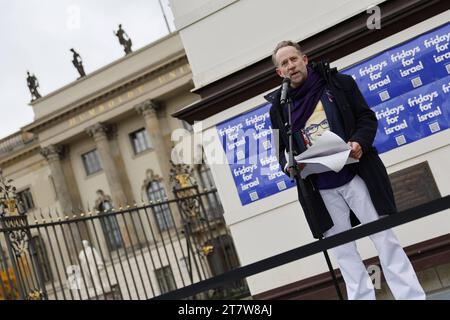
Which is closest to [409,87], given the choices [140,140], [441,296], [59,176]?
[441,296]

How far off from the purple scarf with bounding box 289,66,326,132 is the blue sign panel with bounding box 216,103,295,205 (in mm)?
2235

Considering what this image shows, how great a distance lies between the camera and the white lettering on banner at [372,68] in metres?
6.07

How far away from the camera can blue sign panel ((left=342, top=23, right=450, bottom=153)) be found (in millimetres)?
5875

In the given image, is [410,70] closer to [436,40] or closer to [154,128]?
[436,40]

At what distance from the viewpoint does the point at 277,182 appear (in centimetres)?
652

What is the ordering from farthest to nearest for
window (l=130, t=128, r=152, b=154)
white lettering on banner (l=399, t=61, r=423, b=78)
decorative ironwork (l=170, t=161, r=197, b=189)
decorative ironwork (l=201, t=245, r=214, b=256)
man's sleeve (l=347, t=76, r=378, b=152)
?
1. window (l=130, t=128, r=152, b=154)
2. decorative ironwork (l=170, t=161, r=197, b=189)
3. decorative ironwork (l=201, t=245, r=214, b=256)
4. white lettering on banner (l=399, t=61, r=423, b=78)
5. man's sleeve (l=347, t=76, r=378, b=152)

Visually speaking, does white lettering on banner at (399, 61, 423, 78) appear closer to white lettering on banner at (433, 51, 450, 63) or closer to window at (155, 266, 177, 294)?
white lettering on banner at (433, 51, 450, 63)

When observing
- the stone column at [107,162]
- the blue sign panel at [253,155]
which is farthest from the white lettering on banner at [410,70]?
the stone column at [107,162]

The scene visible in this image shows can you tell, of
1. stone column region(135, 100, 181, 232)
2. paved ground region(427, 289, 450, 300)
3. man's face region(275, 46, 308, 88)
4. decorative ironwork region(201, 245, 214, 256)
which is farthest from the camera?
stone column region(135, 100, 181, 232)

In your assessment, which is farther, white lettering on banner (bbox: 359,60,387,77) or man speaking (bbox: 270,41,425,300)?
white lettering on banner (bbox: 359,60,387,77)

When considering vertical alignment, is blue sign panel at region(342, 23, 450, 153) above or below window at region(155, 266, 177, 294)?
above

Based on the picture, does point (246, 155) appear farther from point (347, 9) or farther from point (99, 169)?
point (99, 169)

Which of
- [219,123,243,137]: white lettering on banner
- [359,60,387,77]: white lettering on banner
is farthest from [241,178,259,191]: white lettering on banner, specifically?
[359,60,387,77]: white lettering on banner

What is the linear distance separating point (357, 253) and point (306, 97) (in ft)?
3.55
